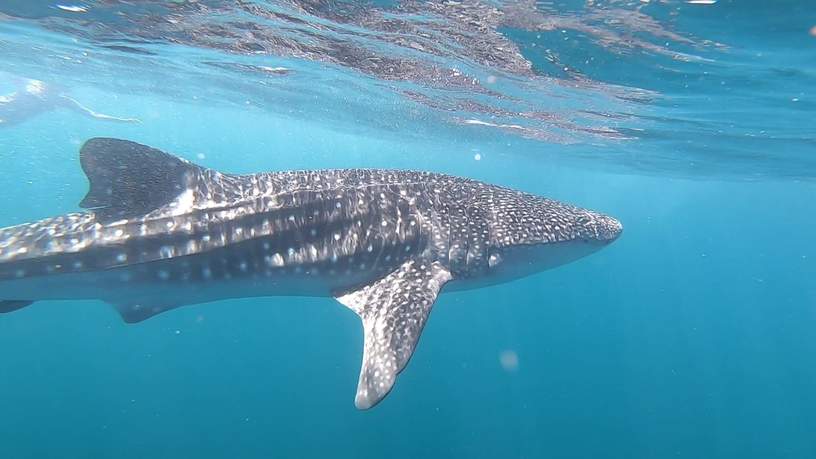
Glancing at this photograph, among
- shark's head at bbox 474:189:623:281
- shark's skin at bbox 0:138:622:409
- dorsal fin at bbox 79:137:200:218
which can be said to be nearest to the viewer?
shark's skin at bbox 0:138:622:409

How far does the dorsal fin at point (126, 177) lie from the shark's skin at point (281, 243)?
11mm

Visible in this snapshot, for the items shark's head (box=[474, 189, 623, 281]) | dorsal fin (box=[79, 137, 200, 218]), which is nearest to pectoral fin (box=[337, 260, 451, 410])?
shark's head (box=[474, 189, 623, 281])

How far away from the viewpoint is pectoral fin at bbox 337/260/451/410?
15.0ft

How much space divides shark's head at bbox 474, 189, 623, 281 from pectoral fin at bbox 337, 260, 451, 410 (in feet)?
3.13

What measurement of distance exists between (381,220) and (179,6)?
8678 millimetres

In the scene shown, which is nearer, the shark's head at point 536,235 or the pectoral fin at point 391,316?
the pectoral fin at point 391,316

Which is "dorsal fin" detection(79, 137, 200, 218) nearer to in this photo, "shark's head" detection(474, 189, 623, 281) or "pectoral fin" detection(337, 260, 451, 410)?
"pectoral fin" detection(337, 260, 451, 410)

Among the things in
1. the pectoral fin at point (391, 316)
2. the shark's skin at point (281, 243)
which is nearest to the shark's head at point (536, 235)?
the shark's skin at point (281, 243)

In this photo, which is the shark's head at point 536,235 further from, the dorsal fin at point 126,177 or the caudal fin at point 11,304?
the caudal fin at point 11,304

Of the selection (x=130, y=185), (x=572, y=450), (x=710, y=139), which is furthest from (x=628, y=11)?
(x=572, y=450)

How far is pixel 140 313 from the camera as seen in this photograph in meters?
5.86

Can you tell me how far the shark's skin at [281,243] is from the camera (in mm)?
5016

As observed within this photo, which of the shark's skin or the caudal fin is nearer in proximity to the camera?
the shark's skin

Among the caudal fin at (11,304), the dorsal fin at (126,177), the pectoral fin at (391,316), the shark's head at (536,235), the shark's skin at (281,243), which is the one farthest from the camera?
the shark's head at (536,235)
